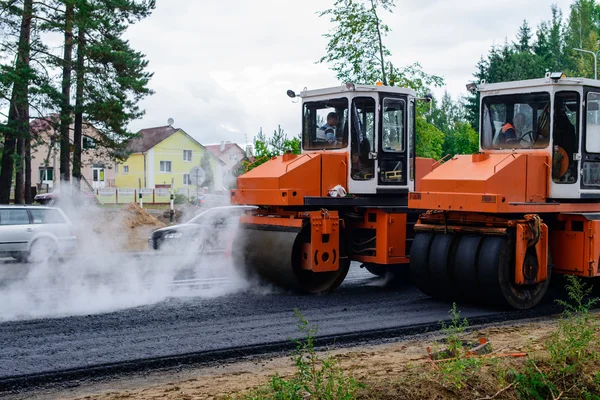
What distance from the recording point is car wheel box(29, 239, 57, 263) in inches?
724

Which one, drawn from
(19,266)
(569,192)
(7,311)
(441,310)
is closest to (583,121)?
(569,192)

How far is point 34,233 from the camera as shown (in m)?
18.5

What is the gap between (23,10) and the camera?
80.4 feet

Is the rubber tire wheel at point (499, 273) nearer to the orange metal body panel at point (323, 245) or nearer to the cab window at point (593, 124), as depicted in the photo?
the cab window at point (593, 124)

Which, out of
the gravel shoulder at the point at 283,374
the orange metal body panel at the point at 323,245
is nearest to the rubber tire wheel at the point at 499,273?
the gravel shoulder at the point at 283,374

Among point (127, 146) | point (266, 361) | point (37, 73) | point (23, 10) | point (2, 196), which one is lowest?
point (266, 361)

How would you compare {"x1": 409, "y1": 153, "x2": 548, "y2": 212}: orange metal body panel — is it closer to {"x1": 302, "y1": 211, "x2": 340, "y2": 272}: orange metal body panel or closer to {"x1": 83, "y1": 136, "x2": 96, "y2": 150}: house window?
{"x1": 302, "y1": 211, "x2": 340, "y2": 272}: orange metal body panel

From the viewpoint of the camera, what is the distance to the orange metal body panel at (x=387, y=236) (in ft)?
41.0

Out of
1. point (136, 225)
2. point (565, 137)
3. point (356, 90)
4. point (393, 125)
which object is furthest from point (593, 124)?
point (136, 225)

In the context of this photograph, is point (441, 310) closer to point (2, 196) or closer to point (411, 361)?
point (411, 361)

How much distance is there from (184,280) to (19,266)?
5.33m

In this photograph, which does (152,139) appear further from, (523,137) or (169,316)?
(169,316)

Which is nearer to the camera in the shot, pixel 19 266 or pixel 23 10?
pixel 19 266

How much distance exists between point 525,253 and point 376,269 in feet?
13.5
